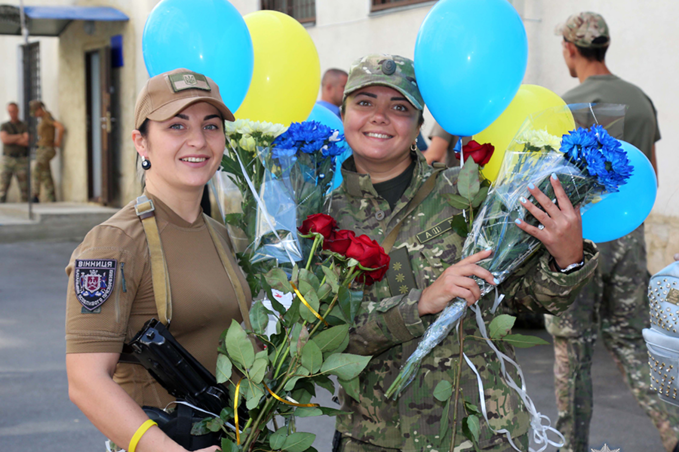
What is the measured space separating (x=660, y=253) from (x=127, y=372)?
613 centimetres

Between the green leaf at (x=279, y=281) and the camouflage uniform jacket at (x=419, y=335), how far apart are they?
1.24 feet

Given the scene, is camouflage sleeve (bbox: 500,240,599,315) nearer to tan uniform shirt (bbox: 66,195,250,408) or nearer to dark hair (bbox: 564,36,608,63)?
tan uniform shirt (bbox: 66,195,250,408)

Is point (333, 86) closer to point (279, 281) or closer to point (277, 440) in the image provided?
point (279, 281)

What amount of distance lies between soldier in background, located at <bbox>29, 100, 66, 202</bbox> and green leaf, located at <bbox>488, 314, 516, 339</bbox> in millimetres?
15257

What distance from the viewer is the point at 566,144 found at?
1837mm

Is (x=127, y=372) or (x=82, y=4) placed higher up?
(x=82, y=4)

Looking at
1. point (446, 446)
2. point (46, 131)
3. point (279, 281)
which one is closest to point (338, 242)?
point (279, 281)

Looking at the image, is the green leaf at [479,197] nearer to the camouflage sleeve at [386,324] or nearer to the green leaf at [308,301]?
the camouflage sleeve at [386,324]

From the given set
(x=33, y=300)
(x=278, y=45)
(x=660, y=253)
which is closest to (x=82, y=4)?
(x=33, y=300)

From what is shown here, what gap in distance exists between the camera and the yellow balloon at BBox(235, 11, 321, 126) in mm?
2490

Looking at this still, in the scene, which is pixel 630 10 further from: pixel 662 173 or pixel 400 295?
pixel 400 295

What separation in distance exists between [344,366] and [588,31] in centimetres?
298

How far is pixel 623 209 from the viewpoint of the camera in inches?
93.0

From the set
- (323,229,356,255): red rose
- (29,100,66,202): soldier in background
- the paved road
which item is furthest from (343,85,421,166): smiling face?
(29,100,66,202): soldier in background
